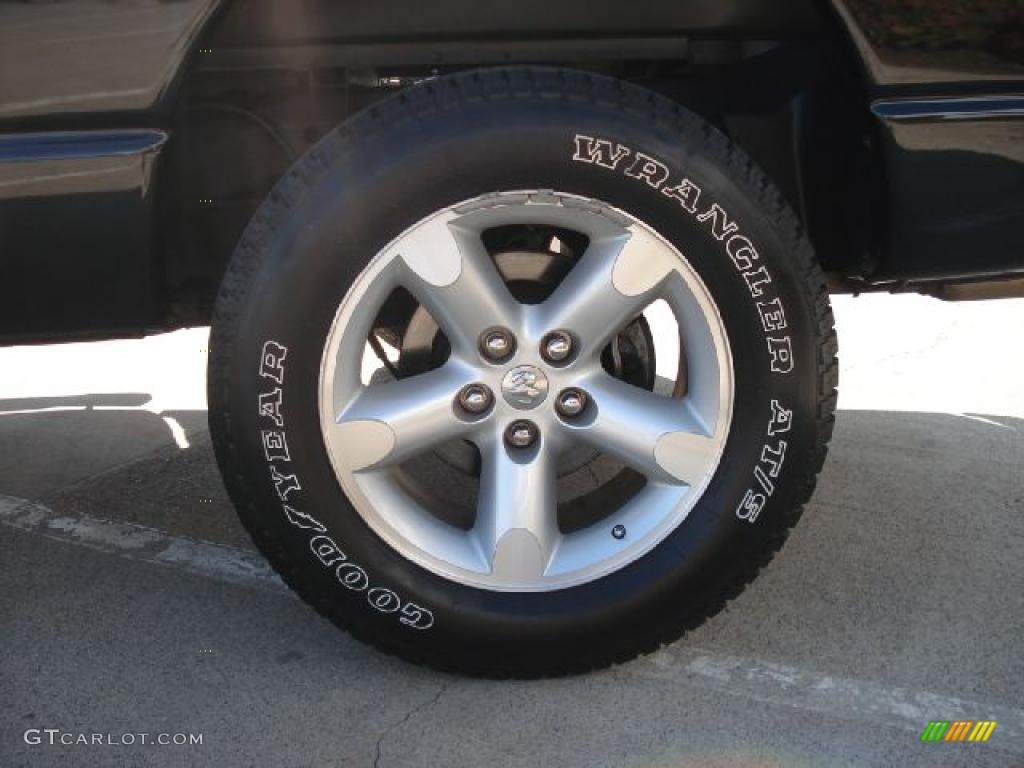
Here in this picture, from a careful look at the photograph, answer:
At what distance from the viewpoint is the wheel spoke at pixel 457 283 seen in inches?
89.9

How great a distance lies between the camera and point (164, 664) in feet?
8.20

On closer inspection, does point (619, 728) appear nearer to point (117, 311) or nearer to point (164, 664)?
point (164, 664)

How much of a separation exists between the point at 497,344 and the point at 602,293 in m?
0.23

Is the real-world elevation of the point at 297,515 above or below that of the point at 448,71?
below

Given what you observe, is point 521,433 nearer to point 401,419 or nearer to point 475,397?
point 475,397

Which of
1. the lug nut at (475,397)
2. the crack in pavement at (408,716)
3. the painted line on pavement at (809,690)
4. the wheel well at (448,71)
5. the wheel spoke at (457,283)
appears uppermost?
the wheel well at (448,71)

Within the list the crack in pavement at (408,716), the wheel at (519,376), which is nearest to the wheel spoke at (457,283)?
the wheel at (519,376)

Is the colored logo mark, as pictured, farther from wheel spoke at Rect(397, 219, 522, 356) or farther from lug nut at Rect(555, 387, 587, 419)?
wheel spoke at Rect(397, 219, 522, 356)

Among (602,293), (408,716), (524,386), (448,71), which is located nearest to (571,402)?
(524,386)

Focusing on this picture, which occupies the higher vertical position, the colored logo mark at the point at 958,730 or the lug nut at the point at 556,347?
the lug nut at the point at 556,347

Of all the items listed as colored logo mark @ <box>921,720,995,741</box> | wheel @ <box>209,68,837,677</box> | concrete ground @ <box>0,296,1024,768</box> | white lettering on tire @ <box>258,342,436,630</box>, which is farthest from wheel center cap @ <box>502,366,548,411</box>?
colored logo mark @ <box>921,720,995,741</box>

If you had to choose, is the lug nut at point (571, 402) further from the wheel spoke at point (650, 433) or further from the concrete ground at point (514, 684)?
the concrete ground at point (514, 684)

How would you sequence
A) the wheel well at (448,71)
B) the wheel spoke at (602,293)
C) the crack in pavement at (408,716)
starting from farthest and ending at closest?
the wheel well at (448,71)
the wheel spoke at (602,293)
the crack in pavement at (408,716)

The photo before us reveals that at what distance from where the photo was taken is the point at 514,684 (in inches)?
94.5
